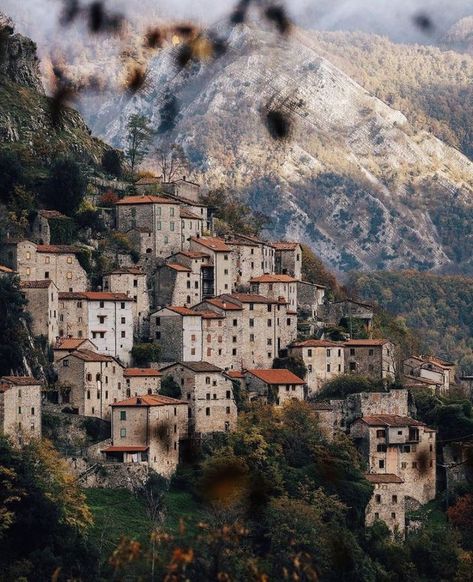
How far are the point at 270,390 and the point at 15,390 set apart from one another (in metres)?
17.4

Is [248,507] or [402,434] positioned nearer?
[248,507]

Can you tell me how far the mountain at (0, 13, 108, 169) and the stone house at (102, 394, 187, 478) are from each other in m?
23.4

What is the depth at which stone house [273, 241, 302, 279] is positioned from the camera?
345 feet

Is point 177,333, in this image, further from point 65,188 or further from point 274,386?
point 65,188

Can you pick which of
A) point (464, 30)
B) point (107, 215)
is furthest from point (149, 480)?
point (464, 30)

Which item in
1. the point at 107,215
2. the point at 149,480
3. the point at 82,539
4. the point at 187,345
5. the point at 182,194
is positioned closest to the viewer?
the point at 82,539

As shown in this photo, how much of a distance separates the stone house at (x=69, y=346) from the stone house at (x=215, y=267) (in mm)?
11110

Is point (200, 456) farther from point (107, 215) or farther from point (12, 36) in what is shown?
point (12, 36)

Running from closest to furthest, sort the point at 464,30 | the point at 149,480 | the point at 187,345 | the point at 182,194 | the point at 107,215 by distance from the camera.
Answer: the point at 149,480 < the point at 187,345 < the point at 107,215 < the point at 182,194 < the point at 464,30

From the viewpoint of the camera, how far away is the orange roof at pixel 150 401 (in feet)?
266

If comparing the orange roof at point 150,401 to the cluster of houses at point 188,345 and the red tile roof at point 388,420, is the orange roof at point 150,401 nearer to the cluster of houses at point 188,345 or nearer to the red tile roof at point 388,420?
the cluster of houses at point 188,345

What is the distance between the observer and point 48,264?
89.3 meters

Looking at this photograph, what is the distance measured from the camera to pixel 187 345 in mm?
90312

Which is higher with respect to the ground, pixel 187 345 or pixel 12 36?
pixel 12 36
